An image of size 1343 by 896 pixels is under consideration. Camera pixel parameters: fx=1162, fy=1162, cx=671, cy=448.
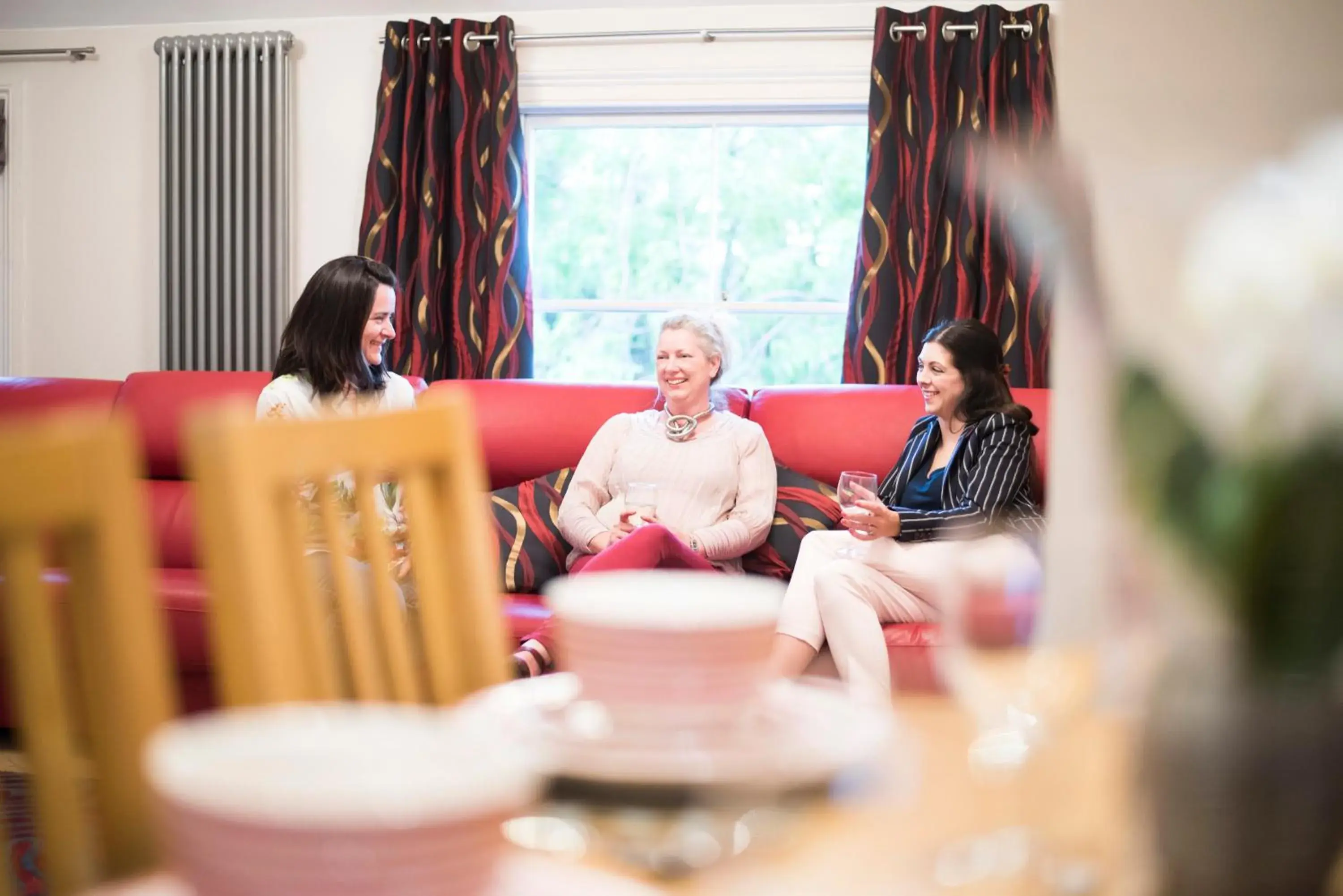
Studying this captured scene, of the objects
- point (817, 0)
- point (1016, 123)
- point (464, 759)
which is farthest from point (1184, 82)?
point (817, 0)

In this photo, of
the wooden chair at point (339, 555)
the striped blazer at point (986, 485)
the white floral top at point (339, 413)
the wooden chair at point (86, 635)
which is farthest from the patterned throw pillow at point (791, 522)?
the wooden chair at point (86, 635)

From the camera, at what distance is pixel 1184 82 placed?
0.91 meters

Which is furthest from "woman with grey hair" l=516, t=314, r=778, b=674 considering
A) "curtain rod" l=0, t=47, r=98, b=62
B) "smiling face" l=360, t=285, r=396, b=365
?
"curtain rod" l=0, t=47, r=98, b=62

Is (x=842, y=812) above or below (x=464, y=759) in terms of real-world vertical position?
below

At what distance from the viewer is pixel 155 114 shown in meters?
4.72

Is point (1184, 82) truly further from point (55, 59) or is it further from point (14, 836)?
point (55, 59)

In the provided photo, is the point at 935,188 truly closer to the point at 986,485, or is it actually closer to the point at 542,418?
the point at 986,485

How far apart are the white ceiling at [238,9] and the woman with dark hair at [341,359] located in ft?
5.25

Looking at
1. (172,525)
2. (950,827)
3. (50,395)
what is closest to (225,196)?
(50,395)

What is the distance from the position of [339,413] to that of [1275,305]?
2812mm

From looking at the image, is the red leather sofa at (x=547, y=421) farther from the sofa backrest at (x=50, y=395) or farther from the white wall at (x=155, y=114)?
the white wall at (x=155, y=114)

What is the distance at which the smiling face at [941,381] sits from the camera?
3.26 m

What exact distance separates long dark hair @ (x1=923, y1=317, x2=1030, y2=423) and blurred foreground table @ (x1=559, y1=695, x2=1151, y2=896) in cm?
259

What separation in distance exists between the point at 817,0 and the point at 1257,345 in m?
4.14
